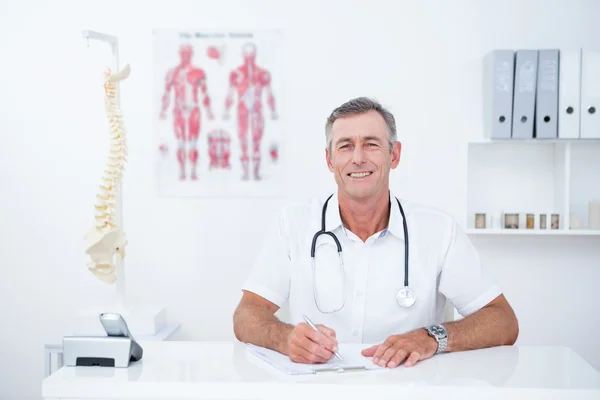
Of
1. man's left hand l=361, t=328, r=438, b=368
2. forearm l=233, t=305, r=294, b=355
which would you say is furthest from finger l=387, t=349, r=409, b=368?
forearm l=233, t=305, r=294, b=355

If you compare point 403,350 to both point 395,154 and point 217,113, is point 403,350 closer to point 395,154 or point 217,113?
point 395,154

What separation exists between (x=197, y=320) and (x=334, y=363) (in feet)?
6.29

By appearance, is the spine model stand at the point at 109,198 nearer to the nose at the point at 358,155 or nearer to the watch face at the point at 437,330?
the nose at the point at 358,155

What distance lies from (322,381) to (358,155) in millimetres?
853

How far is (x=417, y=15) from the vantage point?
10.5 ft

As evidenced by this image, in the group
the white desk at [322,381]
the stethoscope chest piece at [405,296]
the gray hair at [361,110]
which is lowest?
the white desk at [322,381]

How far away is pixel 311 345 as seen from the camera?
1.51m

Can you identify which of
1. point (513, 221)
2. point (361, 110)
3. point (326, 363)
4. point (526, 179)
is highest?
point (361, 110)

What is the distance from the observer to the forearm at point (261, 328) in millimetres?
1682

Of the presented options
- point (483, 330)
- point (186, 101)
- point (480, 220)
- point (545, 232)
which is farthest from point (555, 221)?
point (186, 101)

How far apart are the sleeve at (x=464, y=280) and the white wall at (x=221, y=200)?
118 cm

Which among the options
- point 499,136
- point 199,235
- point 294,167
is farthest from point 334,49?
point 199,235

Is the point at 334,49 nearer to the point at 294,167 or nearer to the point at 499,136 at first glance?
the point at 294,167

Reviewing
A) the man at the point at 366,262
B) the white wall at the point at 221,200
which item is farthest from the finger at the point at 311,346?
the white wall at the point at 221,200
